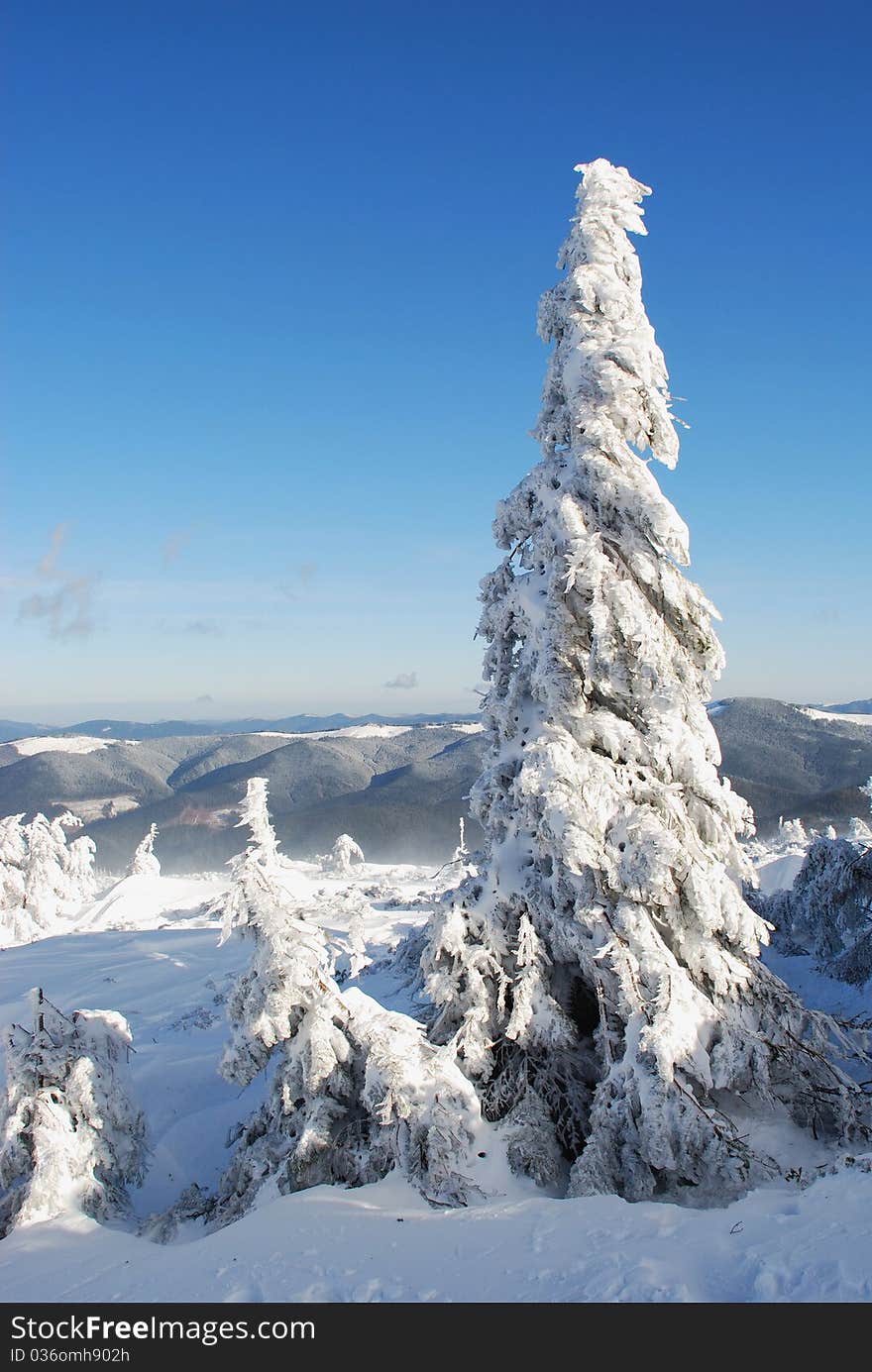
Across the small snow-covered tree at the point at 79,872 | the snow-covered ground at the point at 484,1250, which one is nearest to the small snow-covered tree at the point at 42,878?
the small snow-covered tree at the point at 79,872

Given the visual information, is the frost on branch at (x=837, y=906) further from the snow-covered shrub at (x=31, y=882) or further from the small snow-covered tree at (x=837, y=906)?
the snow-covered shrub at (x=31, y=882)

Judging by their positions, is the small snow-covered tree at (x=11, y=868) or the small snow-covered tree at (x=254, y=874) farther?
the small snow-covered tree at (x=11, y=868)

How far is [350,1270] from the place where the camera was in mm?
7273

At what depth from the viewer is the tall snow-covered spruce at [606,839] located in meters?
9.30

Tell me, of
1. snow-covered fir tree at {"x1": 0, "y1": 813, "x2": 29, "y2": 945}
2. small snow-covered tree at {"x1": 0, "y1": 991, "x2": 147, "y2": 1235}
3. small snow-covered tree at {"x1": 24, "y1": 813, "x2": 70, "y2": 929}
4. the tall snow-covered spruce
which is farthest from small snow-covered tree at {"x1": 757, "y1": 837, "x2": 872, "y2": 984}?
small snow-covered tree at {"x1": 24, "y1": 813, "x2": 70, "y2": 929}

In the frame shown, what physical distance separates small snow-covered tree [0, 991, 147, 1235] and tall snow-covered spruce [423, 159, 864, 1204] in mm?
5215

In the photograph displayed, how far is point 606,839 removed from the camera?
976 centimetres

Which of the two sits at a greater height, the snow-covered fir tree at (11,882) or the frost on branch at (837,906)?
the frost on branch at (837,906)

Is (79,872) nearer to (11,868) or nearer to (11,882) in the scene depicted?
(11,868)

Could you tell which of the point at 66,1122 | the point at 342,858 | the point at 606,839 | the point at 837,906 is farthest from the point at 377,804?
the point at 606,839

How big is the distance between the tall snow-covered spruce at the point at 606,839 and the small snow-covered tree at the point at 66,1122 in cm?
521

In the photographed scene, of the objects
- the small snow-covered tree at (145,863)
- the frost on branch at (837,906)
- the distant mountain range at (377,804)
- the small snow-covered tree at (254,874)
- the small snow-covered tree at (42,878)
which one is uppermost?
the small snow-covered tree at (254,874)

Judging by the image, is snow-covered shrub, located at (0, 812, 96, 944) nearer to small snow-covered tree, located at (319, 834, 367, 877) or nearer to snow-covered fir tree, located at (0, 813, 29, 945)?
snow-covered fir tree, located at (0, 813, 29, 945)
